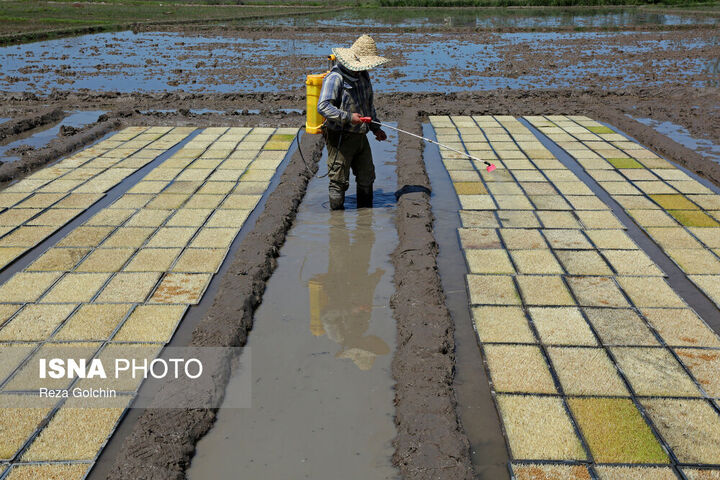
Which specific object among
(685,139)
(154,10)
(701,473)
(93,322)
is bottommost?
(701,473)

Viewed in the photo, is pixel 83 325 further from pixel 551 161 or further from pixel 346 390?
pixel 551 161

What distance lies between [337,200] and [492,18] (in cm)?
2876

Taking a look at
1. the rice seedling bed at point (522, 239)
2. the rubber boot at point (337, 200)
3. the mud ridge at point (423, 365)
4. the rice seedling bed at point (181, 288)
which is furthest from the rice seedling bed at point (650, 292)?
the rice seedling bed at point (181, 288)

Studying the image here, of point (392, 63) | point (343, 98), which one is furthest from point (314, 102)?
point (392, 63)

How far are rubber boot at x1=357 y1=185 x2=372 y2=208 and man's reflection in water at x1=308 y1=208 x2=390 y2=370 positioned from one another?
43cm

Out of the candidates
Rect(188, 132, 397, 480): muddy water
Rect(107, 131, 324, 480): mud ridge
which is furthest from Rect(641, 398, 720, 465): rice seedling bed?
Rect(107, 131, 324, 480): mud ridge

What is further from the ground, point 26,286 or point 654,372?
point 26,286

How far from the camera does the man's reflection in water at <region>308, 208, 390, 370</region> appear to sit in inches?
161

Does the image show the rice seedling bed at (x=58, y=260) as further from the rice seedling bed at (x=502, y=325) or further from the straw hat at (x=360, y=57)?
the rice seedling bed at (x=502, y=325)

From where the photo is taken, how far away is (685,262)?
202 inches

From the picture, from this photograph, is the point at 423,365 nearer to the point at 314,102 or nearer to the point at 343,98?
the point at 343,98

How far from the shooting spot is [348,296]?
4.72 metres

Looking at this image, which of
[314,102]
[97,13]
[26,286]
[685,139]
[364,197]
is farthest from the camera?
[97,13]

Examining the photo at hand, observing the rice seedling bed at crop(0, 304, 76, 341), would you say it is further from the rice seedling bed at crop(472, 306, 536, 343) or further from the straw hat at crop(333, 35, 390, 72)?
the straw hat at crop(333, 35, 390, 72)
